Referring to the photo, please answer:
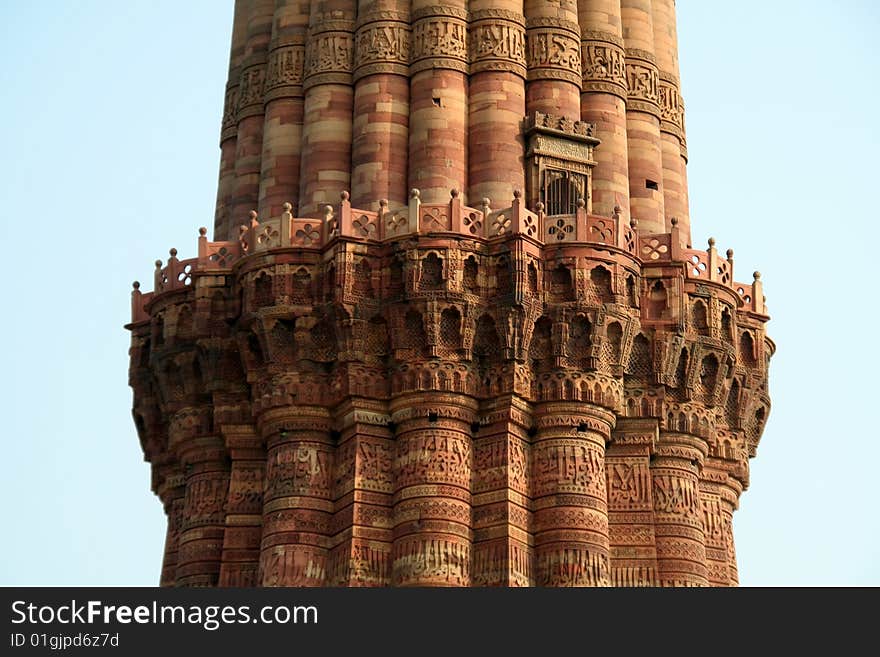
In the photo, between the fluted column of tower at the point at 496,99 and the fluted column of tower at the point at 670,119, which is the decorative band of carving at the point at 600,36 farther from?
the fluted column of tower at the point at 670,119

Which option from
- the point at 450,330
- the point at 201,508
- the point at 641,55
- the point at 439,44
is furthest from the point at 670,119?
the point at 201,508

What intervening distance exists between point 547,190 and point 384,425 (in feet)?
15.4

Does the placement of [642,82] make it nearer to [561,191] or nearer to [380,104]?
[561,191]

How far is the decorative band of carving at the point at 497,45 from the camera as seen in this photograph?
4641 centimetres

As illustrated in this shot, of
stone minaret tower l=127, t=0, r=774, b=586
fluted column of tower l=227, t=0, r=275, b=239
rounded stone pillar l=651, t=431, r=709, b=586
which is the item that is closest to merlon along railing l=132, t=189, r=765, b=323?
stone minaret tower l=127, t=0, r=774, b=586

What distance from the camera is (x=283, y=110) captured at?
4731 cm

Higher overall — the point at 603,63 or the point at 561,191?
the point at 603,63

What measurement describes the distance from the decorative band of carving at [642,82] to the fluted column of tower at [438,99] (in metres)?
3.03

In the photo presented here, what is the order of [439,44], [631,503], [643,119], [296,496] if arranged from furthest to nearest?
[643,119], [439,44], [631,503], [296,496]

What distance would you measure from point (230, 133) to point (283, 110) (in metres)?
1.73

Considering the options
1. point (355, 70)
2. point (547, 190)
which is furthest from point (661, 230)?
point (355, 70)

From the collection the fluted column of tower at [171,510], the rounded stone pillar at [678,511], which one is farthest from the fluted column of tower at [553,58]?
the fluted column of tower at [171,510]

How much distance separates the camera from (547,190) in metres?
45.9

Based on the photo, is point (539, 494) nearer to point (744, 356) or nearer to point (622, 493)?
point (622, 493)
